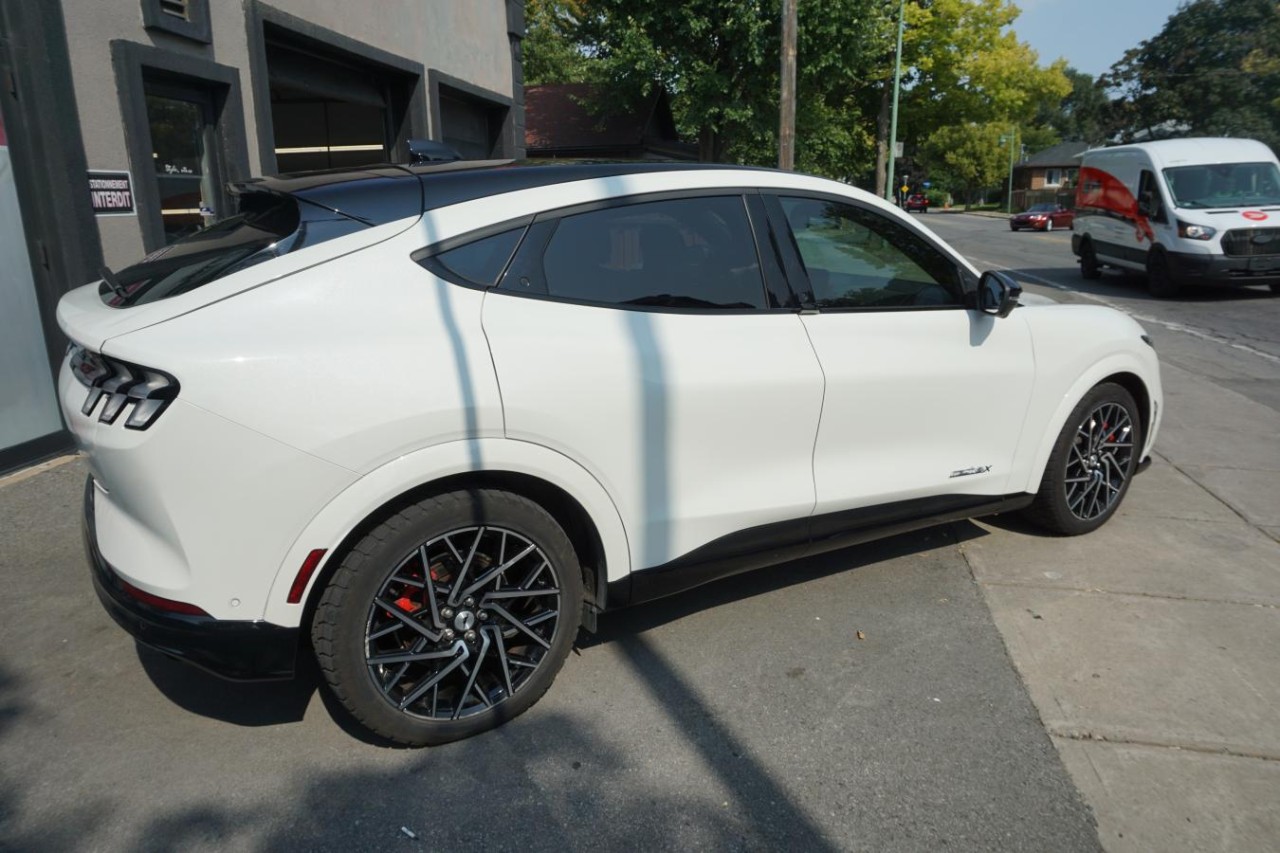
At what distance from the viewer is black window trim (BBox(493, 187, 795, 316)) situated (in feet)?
9.39

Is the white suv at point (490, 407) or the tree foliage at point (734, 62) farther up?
the tree foliage at point (734, 62)

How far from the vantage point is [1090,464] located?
4406mm

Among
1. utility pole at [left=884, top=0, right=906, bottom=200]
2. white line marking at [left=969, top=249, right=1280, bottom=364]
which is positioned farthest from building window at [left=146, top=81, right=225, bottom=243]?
utility pole at [left=884, top=0, right=906, bottom=200]

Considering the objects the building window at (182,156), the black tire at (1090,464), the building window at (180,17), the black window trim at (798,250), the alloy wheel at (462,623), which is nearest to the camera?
the alloy wheel at (462,623)

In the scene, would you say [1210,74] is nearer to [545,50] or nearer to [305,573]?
[545,50]

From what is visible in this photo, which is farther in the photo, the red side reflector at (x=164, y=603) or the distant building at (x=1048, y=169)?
the distant building at (x=1048, y=169)

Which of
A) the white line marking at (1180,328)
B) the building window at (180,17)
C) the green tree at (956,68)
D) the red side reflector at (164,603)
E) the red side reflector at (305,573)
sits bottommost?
the white line marking at (1180,328)

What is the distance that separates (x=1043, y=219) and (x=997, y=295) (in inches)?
1591

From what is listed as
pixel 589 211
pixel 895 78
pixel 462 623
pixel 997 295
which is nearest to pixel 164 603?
pixel 462 623

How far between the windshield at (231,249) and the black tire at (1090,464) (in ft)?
10.7

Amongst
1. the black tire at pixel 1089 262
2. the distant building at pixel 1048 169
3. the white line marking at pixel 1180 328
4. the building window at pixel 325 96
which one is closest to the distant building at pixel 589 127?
the black tire at pixel 1089 262

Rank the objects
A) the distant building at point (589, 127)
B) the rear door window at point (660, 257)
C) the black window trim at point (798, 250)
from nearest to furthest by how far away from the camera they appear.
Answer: the rear door window at point (660, 257)
the black window trim at point (798, 250)
the distant building at point (589, 127)

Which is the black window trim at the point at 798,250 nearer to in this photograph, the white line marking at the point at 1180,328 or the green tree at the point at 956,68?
the white line marking at the point at 1180,328

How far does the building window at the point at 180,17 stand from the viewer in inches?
231
